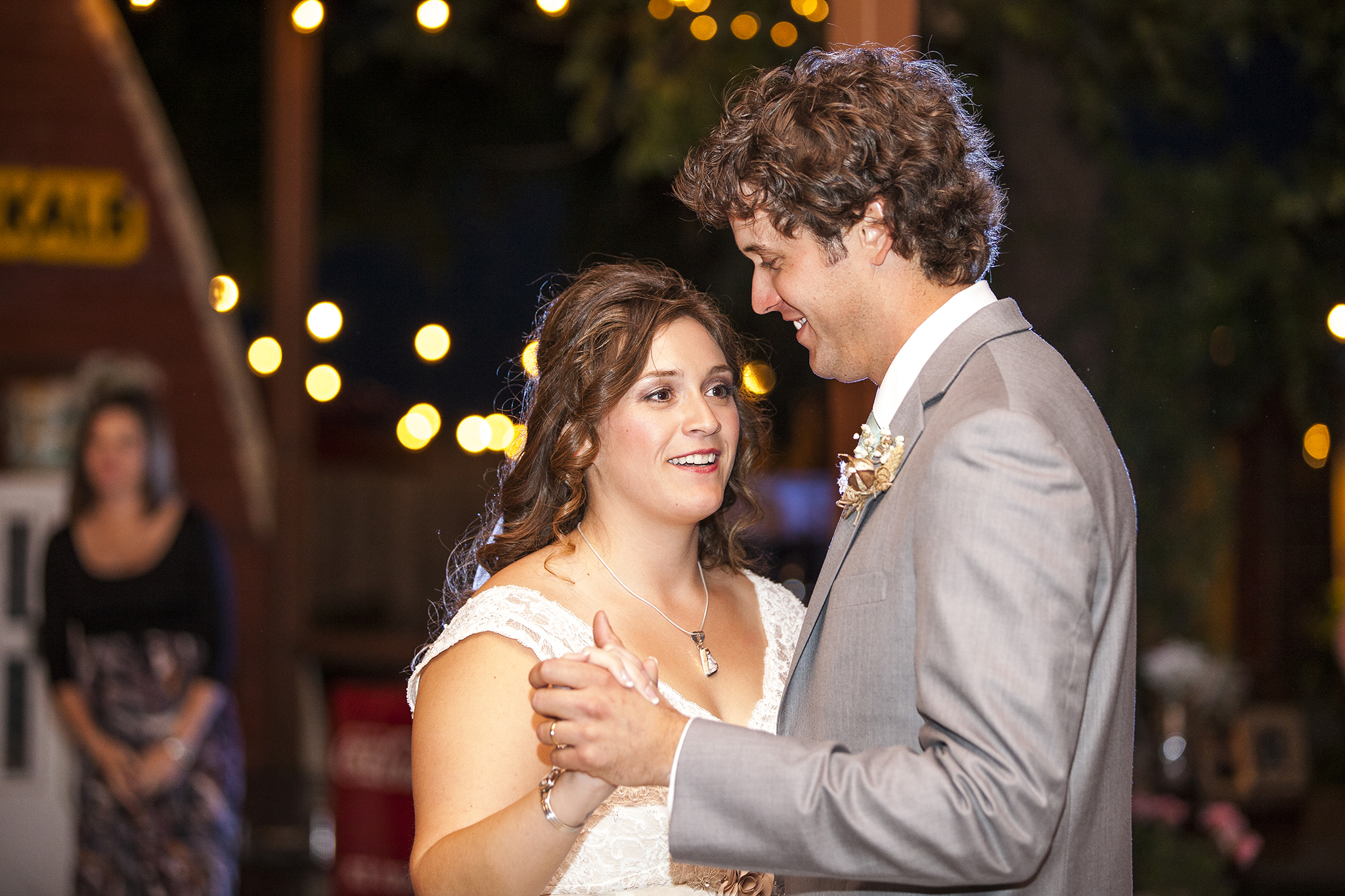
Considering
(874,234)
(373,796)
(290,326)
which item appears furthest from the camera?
(290,326)

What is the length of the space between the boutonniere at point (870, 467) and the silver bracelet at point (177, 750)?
320 centimetres

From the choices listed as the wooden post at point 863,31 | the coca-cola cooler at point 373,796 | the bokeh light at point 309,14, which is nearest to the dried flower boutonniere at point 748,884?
the wooden post at point 863,31

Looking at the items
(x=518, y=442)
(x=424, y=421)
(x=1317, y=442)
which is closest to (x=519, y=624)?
(x=518, y=442)

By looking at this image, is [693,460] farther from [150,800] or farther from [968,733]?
[150,800]

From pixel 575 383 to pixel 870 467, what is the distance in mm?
675

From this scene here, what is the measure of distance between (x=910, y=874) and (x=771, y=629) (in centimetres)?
98

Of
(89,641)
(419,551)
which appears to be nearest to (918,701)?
(89,641)

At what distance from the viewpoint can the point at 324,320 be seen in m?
5.05

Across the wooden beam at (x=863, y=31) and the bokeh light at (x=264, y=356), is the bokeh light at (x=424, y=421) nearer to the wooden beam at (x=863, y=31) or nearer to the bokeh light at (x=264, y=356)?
the bokeh light at (x=264, y=356)

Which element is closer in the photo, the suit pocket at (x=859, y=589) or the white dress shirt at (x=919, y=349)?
the suit pocket at (x=859, y=589)

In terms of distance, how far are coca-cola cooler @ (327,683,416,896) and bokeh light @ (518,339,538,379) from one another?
199 centimetres

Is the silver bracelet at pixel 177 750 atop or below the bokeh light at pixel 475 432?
below

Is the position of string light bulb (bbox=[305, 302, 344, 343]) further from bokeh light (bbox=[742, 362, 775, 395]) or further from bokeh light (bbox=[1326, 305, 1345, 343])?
bokeh light (bbox=[1326, 305, 1345, 343])

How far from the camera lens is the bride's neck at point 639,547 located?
2039 mm
